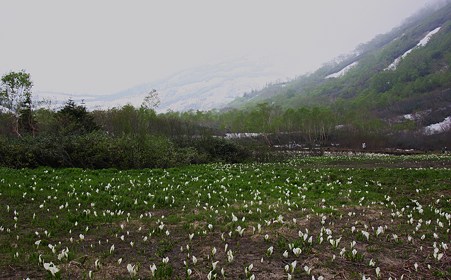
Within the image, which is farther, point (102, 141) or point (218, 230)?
point (102, 141)

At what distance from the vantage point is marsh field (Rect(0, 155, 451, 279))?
235 inches

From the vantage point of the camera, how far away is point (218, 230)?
816 centimetres

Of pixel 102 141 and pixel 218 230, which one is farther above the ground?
pixel 102 141

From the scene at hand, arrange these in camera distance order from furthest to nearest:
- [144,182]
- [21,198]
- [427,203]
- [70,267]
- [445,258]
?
[144,182], [427,203], [21,198], [445,258], [70,267]

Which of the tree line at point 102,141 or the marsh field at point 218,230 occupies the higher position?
the tree line at point 102,141

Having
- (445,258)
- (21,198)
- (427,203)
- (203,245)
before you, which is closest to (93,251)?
(203,245)

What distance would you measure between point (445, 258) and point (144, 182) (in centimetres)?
1105

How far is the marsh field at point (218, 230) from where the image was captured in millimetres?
5961

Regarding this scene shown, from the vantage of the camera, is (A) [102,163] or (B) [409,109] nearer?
(A) [102,163]

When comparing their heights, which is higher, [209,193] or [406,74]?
[406,74]

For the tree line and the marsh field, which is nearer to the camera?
the marsh field

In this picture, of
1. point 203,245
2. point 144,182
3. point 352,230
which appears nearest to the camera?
point 203,245

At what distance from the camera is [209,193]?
12148 mm

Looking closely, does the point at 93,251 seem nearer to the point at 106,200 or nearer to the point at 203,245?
the point at 203,245
